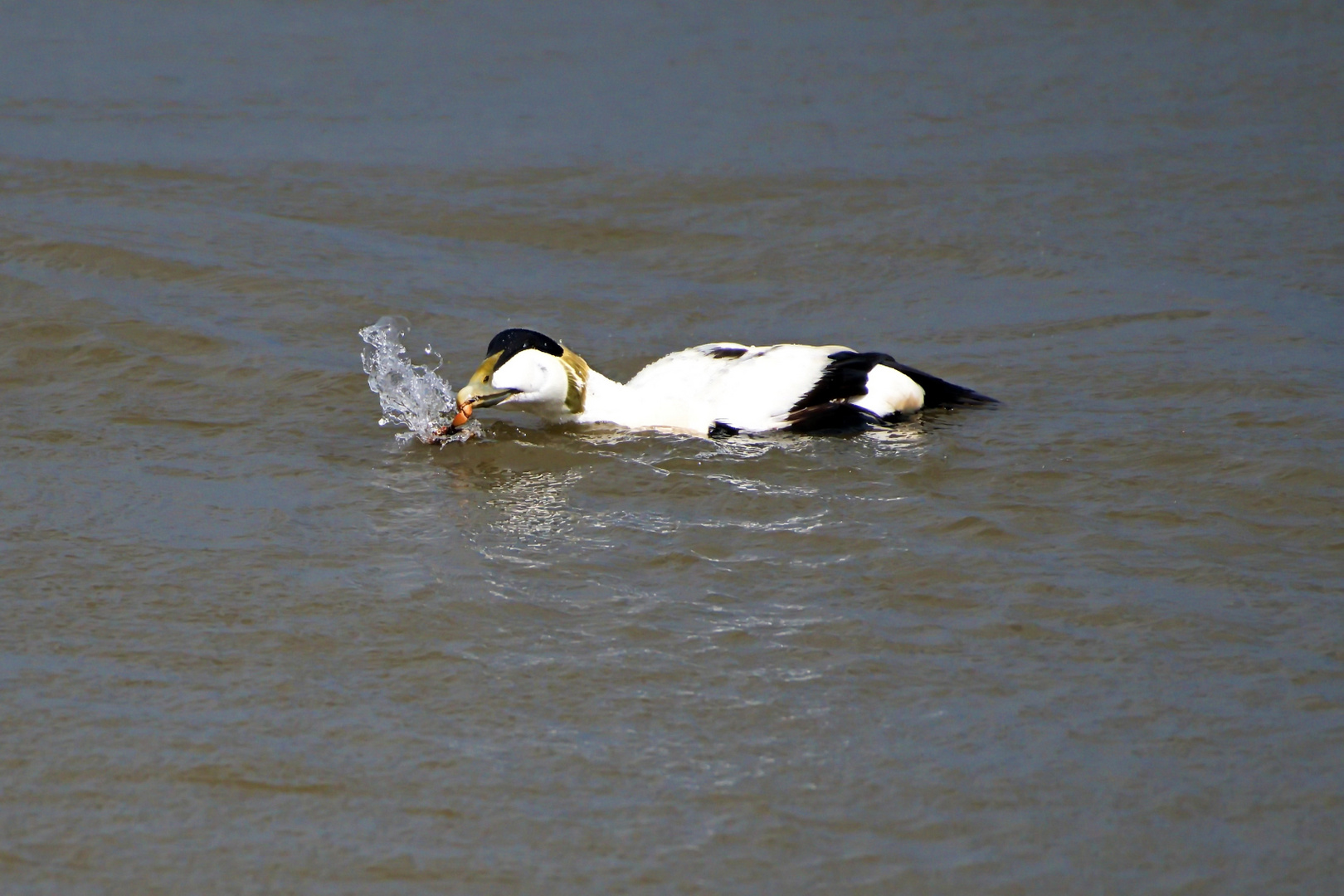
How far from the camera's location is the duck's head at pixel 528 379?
5551 mm

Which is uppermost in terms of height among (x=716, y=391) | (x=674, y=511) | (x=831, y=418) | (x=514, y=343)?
(x=514, y=343)

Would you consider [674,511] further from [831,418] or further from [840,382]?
[840,382]

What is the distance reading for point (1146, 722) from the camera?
142 inches

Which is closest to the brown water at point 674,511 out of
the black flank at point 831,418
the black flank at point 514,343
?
the black flank at point 831,418

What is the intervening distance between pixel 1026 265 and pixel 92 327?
4.57 m

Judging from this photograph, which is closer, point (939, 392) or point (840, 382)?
point (840, 382)

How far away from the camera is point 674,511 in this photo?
4.99 meters

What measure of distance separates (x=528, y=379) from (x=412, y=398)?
52cm

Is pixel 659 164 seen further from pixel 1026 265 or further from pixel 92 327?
pixel 92 327

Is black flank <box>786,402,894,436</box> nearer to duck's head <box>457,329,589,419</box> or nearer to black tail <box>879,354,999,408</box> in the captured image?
black tail <box>879,354,999,408</box>

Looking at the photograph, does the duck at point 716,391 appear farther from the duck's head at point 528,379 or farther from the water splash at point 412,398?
the water splash at point 412,398

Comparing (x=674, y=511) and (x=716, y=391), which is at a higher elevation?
(x=716, y=391)

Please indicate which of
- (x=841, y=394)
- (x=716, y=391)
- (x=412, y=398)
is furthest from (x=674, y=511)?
(x=412, y=398)

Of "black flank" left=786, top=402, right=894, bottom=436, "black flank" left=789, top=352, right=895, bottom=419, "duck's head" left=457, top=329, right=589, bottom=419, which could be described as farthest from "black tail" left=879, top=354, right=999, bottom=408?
"duck's head" left=457, top=329, right=589, bottom=419
